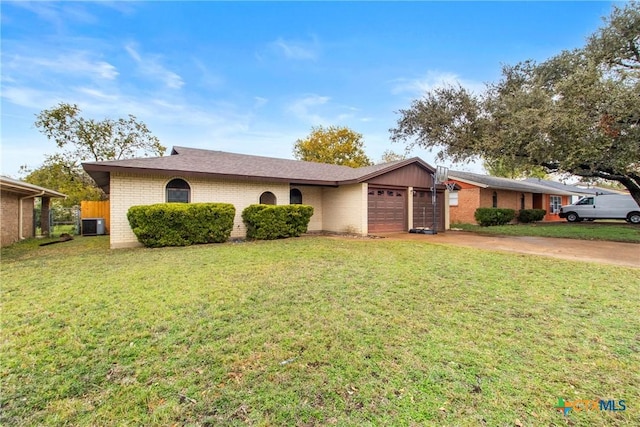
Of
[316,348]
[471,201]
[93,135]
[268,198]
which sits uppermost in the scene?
[93,135]

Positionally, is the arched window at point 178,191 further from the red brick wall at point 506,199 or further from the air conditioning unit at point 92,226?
the red brick wall at point 506,199

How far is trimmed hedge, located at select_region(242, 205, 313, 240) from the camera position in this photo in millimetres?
10883

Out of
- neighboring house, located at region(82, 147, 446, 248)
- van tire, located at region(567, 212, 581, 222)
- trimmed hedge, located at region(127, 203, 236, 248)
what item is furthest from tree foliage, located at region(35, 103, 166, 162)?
van tire, located at region(567, 212, 581, 222)

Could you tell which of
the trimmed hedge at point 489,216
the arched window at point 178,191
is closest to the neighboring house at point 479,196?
the trimmed hedge at point 489,216

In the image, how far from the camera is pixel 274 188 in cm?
1239

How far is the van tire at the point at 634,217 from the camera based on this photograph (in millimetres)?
19450

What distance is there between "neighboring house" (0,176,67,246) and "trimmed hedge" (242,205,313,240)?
7.62m

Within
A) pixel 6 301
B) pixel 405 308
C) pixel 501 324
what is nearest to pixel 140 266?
pixel 6 301

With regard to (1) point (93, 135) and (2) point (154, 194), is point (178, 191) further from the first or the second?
(1) point (93, 135)

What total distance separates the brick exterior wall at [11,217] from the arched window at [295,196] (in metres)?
10.5

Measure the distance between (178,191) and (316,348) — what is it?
30.8ft

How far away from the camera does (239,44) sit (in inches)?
481

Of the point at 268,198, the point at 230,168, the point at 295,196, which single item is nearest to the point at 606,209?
the point at 295,196

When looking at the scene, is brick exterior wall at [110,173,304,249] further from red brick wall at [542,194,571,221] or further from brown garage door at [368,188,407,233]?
red brick wall at [542,194,571,221]
